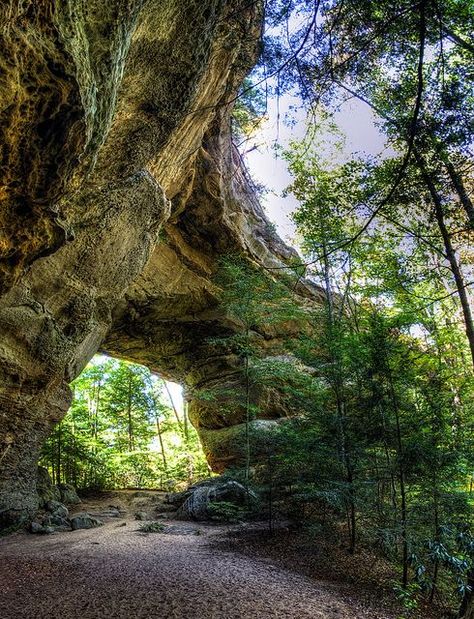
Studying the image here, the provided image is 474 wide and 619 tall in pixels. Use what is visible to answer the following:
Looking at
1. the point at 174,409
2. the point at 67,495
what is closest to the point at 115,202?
the point at 67,495

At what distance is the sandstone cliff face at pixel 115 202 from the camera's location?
10.5ft

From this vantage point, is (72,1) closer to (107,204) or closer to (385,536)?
(107,204)

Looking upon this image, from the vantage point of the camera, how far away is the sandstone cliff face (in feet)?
10.5

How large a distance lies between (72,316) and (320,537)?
24.9 feet

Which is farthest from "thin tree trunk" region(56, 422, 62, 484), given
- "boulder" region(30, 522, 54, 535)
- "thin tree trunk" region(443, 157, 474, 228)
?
"thin tree trunk" region(443, 157, 474, 228)

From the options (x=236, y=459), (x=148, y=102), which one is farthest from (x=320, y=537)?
(x=148, y=102)

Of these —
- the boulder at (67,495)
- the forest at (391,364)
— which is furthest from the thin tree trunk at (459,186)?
the boulder at (67,495)

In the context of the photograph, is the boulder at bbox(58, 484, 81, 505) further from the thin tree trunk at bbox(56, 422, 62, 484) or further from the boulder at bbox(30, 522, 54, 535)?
the boulder at bbox(30, 522, 54, 535)

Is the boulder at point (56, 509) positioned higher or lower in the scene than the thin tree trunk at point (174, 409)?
lower

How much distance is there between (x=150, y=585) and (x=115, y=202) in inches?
278

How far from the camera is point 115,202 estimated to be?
26.6 ft

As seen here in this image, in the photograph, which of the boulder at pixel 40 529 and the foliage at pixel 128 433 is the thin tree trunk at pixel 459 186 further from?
the foliage at pixel 128 433

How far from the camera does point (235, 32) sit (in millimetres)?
8195

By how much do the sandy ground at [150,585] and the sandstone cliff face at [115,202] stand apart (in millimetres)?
3819
